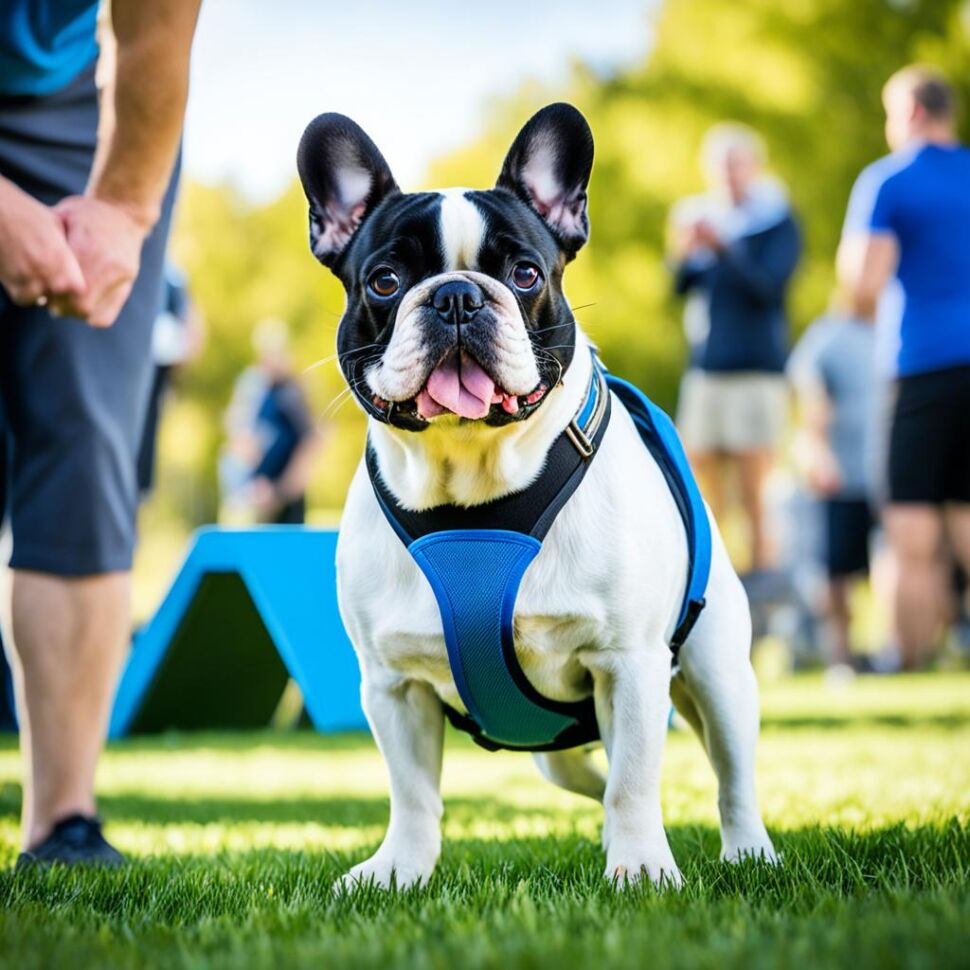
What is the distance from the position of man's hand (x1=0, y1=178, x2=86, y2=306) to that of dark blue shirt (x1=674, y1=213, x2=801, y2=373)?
21.4 feet

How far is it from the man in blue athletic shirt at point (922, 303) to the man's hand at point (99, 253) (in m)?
4.26

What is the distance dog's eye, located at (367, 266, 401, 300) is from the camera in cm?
280

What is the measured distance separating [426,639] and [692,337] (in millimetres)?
7115

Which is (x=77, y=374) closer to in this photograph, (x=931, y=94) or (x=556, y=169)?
(x=556, y=169)

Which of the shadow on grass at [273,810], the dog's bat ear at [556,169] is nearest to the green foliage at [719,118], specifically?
the shadow on grass at [273,810]

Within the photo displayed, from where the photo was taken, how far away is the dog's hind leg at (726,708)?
293 cm

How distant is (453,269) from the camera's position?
2.77m

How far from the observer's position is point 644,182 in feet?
71.6

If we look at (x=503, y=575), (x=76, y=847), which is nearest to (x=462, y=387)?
(x=503, y=575)

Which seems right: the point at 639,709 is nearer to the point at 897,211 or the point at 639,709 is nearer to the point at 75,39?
the point at 75,39

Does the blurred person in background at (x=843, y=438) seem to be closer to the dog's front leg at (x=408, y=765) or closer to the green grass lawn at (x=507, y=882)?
the green grass lawn at (x=507, y=882)

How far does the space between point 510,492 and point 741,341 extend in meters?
6.48

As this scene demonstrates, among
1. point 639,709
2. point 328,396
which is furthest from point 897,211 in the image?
point 328,396

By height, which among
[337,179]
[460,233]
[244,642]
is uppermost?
[337,179]
